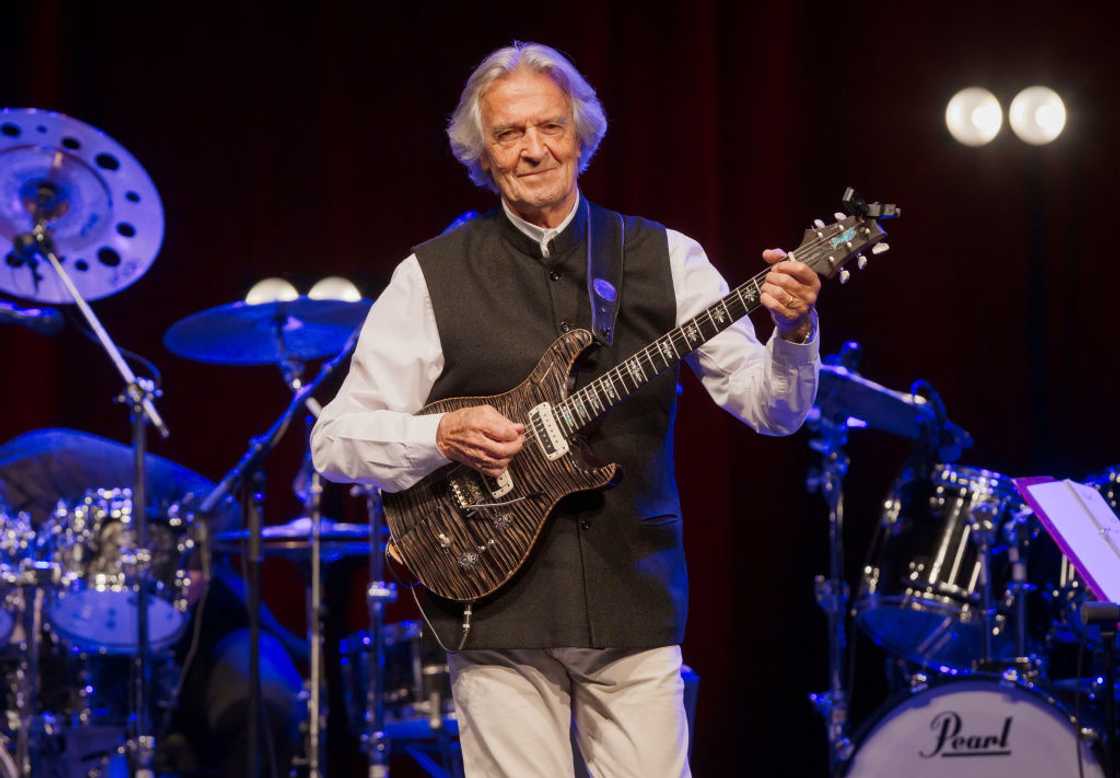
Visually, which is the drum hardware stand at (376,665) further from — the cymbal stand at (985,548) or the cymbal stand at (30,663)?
the cymbal stand at (985,548)

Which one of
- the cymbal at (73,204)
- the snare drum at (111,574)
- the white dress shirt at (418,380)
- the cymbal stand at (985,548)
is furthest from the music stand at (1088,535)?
the cymbal at (73,204)

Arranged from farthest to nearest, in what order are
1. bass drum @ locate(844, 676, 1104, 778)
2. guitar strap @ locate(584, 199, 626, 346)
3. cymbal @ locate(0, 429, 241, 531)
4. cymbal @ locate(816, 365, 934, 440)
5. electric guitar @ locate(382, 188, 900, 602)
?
cymbal @ locate(0, 429, 241, 531)
cymbal @ locate(816, 365, 934, 440)
bass drum @ locate(844, 676, 1104, 778)
guitar strap @ locate(584, 199, 626, 346)
electric guitar @ locate(382, 188, 900, 602)

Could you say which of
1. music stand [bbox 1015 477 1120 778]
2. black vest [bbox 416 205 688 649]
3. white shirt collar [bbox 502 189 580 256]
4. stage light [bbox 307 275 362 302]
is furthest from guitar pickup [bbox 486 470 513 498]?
stage light [bbox 307 275 362 302]

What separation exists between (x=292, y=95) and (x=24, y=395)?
1.59 metres

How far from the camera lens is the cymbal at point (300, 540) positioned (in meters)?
4.85

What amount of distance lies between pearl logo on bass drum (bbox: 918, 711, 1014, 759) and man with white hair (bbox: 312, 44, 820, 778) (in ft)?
5.58

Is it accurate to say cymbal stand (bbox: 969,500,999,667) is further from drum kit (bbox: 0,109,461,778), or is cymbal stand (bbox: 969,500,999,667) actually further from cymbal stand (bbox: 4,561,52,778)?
cymbal stand (bbox: 4,561,52,778)

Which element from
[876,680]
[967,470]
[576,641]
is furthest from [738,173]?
[576,641]

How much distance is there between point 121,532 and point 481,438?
236 cm

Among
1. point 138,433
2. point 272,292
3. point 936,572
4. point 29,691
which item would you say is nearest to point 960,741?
point 936,572

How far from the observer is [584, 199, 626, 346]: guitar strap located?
2926 millimetres

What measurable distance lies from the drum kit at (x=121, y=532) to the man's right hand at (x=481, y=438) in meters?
1.66

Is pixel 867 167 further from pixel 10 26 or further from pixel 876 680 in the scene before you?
pixel 10 26

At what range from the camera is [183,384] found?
233 inches
